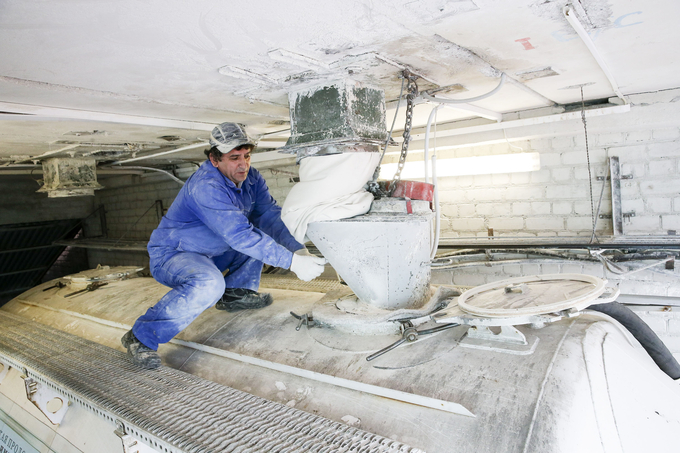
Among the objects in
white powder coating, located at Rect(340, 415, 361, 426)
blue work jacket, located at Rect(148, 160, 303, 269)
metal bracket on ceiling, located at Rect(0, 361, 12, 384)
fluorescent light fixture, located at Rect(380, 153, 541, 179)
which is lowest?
metal bracket on ceiling, located at Rect(0, 361, 12, 384)

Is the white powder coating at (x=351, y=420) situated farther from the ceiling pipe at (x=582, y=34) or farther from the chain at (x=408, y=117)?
the ceiling pipe at (x=582, y=34)

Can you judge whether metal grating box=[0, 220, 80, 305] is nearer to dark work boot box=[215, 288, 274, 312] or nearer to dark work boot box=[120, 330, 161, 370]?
dark work boot box=[215, 288, 274, 312]

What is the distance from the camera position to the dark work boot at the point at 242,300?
2979 mm

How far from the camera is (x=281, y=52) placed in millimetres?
1744

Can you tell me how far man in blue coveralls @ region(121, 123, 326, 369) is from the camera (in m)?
2.43

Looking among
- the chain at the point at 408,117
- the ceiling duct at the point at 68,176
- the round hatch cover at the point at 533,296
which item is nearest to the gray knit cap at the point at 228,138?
the chain at the point at 408,117

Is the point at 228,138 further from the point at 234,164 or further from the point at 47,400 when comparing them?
the point at 47,400

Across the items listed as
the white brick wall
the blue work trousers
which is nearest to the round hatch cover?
the blue work trousers

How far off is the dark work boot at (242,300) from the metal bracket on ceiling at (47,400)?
104 cm

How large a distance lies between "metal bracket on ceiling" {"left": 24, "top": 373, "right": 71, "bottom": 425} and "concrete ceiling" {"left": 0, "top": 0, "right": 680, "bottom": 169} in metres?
1.60

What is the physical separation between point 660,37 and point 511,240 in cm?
217

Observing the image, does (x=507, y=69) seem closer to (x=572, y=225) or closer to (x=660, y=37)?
(x=660, y=37)

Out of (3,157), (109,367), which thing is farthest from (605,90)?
(3,157)

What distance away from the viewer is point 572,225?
12.4ft
